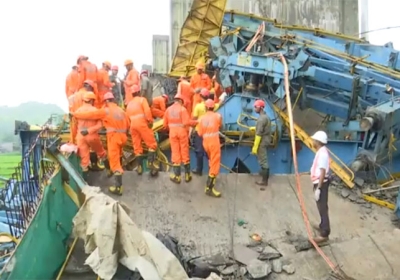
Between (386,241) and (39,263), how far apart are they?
473 centimetres

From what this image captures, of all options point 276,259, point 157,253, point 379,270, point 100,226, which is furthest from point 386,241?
point 100,226

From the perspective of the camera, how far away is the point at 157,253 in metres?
5.46

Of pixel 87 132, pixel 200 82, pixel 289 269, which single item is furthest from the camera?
pixel 200 82

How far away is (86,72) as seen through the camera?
9391 millimetres

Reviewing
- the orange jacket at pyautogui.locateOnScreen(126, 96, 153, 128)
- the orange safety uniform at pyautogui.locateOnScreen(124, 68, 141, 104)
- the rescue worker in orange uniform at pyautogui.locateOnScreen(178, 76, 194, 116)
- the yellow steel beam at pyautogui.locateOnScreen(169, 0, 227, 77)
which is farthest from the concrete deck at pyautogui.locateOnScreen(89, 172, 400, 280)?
the yellow steel beam at pyautogui.locateOnScreen(169, 0, 227, 77)

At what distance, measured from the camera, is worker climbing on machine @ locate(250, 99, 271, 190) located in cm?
834

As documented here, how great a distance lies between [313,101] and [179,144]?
3.67 meters

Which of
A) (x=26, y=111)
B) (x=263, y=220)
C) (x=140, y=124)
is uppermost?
(x=140, y=124)

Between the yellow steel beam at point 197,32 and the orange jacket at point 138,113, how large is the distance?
529cm

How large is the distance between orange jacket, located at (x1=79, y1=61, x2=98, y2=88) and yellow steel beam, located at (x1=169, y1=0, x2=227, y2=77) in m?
4.23

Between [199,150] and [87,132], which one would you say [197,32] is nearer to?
[199,150]

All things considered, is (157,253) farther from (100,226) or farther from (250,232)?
(250,232)

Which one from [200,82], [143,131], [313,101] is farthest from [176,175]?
[313,101]

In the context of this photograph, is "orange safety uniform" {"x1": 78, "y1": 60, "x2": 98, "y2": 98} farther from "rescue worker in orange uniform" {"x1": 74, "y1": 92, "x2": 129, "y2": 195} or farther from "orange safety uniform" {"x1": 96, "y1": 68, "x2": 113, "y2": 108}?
"rescue worker in orange uniform" {"x1": 74, "y1": 92, "x2": 129, "y2": 195}
